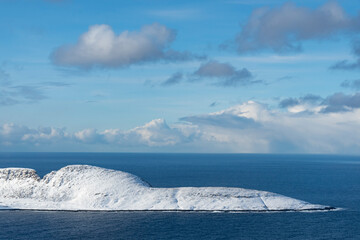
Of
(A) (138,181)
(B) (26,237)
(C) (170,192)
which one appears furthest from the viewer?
(A) (138,181)

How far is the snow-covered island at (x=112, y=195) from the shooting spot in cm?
8650

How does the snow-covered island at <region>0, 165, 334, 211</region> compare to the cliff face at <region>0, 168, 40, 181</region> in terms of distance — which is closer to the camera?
the snow-covered island at <region>0, 165, 334, 211</region>

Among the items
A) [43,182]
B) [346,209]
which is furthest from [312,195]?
[43,182]

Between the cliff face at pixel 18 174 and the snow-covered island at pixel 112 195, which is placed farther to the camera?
the cliff face at pixel 18 174

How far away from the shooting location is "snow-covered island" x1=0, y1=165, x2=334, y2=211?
284 feet

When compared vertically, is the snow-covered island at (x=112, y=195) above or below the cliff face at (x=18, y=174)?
below

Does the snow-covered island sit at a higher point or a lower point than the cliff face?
lower

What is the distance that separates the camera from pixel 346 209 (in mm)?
86562

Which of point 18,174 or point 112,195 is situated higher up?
point 18,174

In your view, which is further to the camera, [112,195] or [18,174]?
[18,174]

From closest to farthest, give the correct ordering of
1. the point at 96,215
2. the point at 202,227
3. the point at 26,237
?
the point at 26,237 → the point at 202,227 → the point at 96,215

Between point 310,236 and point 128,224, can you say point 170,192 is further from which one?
point 310,236

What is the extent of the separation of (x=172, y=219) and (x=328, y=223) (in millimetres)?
26700

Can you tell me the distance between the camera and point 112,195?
91562 mm
